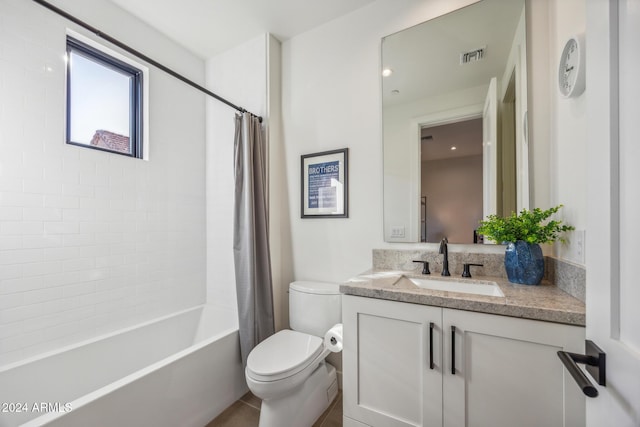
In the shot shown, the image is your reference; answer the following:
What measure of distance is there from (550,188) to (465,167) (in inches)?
15.9

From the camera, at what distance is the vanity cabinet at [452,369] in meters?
0.93

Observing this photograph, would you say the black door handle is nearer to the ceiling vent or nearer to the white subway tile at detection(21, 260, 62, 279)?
the ceiling vent

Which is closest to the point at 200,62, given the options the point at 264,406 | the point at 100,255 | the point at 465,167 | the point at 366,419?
the point at 100,255

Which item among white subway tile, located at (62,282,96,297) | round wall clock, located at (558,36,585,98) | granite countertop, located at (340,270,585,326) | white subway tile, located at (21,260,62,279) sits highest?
round wall clock, located at (558,36,585,98)

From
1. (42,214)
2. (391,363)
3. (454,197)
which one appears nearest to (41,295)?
(42,214)

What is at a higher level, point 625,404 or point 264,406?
point 625,404

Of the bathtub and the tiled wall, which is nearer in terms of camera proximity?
the bathtub

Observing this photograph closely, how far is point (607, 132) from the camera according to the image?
0.55 m

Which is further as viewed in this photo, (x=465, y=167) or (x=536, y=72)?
(x=465, y=167)

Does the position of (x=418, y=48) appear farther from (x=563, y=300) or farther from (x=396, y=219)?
(x=563, y=300)

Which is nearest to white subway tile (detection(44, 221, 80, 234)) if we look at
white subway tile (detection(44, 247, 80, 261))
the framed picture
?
white subway tile (detection(44, 247, 80, 261))

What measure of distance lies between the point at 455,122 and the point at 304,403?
1.87 m

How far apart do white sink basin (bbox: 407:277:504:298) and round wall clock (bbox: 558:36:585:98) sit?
885 millimetres

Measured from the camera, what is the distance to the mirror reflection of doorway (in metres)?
1.56
